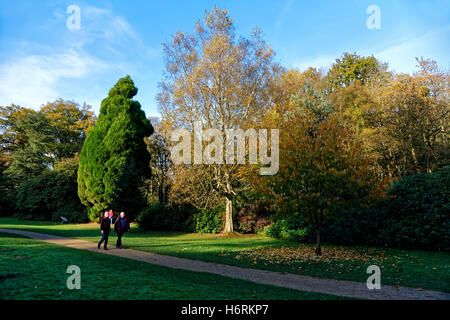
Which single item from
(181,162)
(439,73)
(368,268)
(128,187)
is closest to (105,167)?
(128,187)

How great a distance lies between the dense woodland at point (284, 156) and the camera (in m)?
11.5

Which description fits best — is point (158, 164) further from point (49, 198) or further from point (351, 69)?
point (351, 69)

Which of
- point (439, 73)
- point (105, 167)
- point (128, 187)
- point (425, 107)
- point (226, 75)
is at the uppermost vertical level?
point (439, 73)

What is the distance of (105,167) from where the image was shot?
950 inches

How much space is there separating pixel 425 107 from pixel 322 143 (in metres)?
14.1

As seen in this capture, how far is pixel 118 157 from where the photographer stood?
78.7 ft

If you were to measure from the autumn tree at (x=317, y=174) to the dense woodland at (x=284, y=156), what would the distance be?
46 mm

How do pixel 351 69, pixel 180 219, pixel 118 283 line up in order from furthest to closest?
pixel 351 69
pixel 180 219
pixel 118 283

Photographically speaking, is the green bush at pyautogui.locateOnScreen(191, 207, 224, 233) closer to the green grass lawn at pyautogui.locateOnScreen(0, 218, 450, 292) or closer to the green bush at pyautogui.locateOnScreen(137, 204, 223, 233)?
the green bush at pyautogui.locateOnScreen(137, 204, 223, 233)

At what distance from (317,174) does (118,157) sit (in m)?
18.1

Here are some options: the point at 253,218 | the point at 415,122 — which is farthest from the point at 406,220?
the point at 415,122

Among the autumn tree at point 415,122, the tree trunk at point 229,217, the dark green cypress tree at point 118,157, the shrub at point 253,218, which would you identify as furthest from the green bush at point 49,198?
the autumn tree at point 415,122

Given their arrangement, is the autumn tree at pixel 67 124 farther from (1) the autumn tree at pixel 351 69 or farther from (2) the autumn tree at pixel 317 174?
(2) the autumn tree at pixel 317 174
